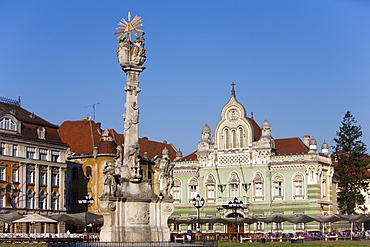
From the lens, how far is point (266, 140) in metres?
79.8

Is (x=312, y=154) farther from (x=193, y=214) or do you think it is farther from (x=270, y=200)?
(x=193, y=214)

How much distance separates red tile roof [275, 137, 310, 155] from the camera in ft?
263

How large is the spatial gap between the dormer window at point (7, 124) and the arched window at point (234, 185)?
955 inches

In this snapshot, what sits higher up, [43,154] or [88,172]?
[43,154]

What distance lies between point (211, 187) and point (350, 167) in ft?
52.1

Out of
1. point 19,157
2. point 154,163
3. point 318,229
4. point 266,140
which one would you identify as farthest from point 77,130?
point 318,229

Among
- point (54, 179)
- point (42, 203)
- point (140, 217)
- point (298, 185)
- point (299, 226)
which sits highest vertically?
point (54, 179)

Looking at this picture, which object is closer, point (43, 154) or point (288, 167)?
point (43, 154)

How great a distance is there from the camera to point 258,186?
265 ft

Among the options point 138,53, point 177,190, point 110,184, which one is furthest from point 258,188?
point 110,184

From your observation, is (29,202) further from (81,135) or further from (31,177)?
(81,135)

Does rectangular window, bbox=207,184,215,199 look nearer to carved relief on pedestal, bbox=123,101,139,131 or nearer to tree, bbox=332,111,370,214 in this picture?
tree, bbox=332,111,370,214

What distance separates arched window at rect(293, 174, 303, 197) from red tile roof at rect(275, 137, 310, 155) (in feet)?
9.64

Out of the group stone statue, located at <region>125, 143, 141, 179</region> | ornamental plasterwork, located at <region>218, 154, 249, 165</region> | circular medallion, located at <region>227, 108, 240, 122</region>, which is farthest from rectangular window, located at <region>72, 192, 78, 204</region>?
stone statue, located at <region>125, 143, 141, 179</region>
